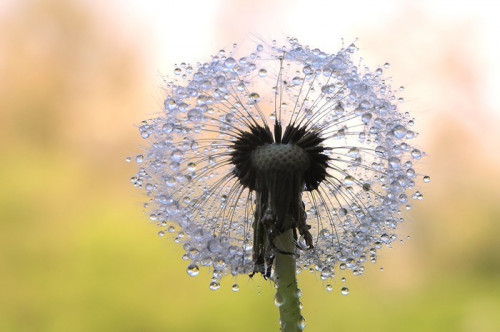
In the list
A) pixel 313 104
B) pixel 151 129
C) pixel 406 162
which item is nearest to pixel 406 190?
pixel 406 162

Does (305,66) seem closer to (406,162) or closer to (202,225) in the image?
(406,162)

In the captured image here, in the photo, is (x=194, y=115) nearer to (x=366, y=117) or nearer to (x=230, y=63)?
(x=230, y=63)

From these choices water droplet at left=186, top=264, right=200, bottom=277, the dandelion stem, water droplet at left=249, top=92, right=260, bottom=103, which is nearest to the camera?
the dandelion stem

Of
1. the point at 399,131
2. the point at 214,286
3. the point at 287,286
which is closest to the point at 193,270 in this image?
the point at 214,286

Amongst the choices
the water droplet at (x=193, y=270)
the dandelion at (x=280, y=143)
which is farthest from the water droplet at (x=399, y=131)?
the water droplet at (x=193, y=270)

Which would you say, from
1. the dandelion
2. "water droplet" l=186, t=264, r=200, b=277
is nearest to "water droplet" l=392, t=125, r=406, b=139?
the dandelion

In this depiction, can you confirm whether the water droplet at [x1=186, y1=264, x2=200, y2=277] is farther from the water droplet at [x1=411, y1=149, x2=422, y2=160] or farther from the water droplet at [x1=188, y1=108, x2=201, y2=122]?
the water droplet at [x1=411, y1=149, x2=422, y2=160]
